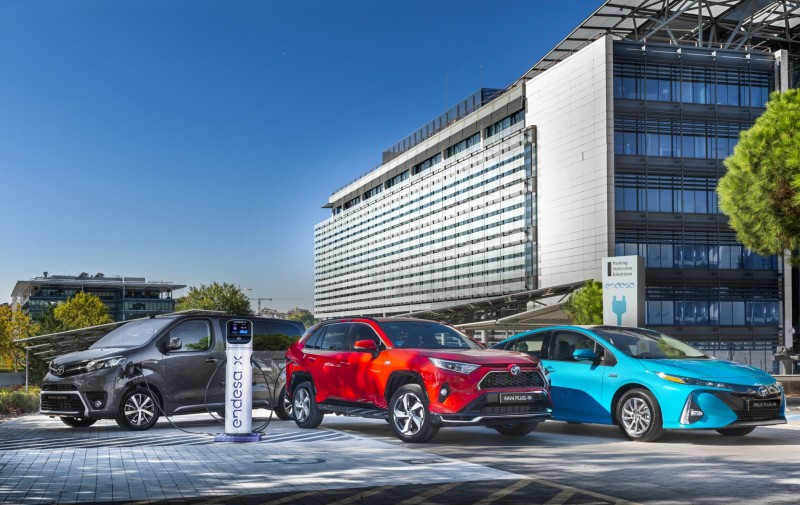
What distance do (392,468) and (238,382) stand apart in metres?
3.74

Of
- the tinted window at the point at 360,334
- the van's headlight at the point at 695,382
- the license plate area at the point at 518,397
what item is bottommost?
the license plate area at the point at 518,397

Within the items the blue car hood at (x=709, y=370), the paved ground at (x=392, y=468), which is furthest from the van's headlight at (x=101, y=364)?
the blue car hood at (x=709, y=370)

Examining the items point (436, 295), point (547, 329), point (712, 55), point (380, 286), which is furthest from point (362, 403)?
point (380, 286)

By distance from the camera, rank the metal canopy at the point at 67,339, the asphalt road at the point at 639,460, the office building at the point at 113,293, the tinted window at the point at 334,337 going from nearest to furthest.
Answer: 1. the asphalt road at the point at 639,460
2. the tinted window at the point at 334,337
3. the metal canopy at the point at 67,339
4. the office building at the point at 113,293

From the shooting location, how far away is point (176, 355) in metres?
15.0

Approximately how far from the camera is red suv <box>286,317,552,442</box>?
39.2ft

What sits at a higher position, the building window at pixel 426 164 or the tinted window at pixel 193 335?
the building window at pixel 426 164

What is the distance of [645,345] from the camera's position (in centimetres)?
1360

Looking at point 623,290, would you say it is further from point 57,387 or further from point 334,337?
point 57,387

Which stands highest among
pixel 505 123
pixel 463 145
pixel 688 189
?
pixel 463 145

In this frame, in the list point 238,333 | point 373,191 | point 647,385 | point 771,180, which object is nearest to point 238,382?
point 238,333

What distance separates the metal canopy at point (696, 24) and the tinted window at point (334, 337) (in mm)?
53862

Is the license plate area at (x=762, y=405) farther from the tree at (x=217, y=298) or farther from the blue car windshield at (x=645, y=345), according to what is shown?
the tree at (x=217, y=298)

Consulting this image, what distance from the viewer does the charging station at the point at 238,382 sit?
41.7ft
